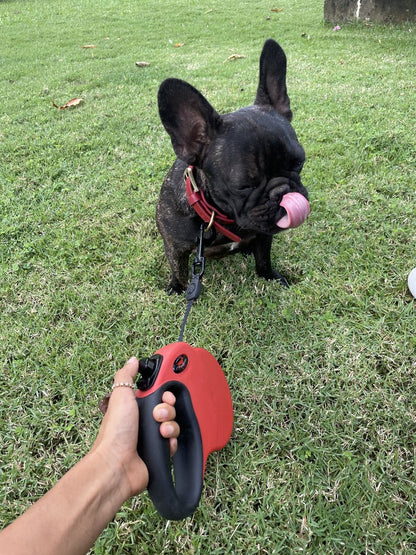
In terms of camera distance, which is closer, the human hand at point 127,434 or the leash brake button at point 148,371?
the human hand at point 127,434

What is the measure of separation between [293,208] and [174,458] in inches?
46.9

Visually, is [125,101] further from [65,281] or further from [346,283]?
[346,283]

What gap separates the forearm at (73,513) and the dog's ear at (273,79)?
6.45 feet

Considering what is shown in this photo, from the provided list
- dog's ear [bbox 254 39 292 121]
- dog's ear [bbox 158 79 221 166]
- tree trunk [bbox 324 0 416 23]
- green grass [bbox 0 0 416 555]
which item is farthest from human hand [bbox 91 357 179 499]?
tree trunk [bbox 324 0 416 23]

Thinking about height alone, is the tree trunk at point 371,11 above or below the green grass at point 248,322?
above

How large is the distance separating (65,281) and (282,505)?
2.02 meters

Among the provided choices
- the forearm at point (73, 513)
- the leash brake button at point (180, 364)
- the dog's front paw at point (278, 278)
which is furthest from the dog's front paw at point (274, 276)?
the forearm at point (73, 513)

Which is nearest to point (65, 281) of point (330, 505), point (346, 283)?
point (346, 283)

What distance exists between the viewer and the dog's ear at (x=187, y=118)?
5.81ft

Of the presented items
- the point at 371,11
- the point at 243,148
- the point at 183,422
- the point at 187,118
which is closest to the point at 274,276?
the point at 243,148

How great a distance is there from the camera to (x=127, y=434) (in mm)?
1398

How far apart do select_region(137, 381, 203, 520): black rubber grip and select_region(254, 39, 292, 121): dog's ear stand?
5.35 feet

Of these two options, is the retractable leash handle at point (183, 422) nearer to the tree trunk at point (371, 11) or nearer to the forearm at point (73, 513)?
the forearm at point (73, 513)

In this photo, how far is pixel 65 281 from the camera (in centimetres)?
276
